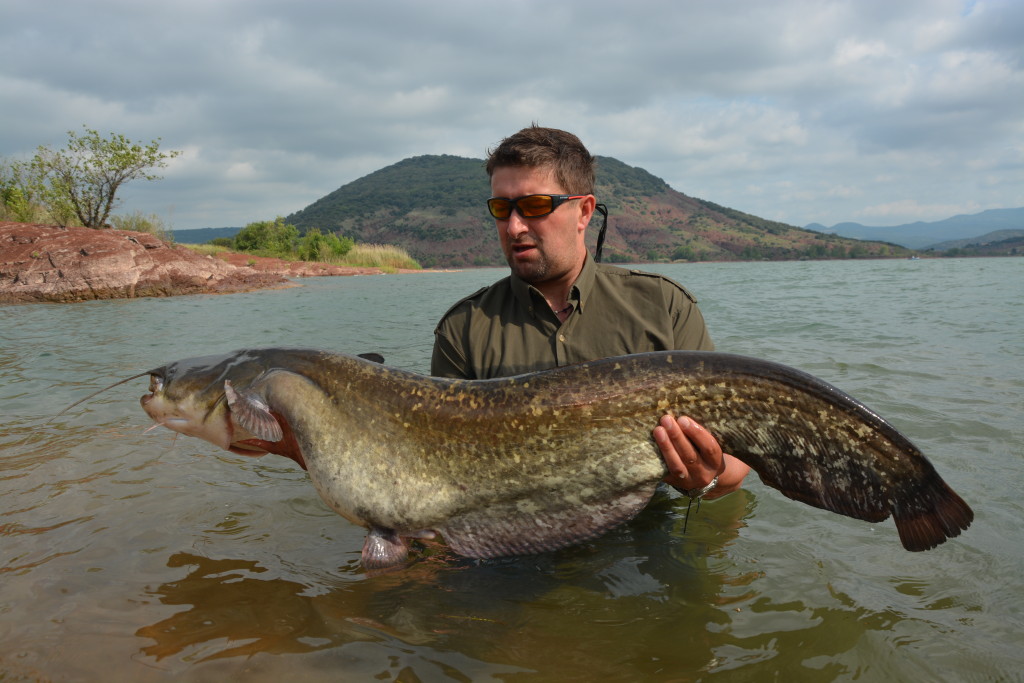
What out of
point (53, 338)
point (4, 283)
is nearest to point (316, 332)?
point (53, 338)

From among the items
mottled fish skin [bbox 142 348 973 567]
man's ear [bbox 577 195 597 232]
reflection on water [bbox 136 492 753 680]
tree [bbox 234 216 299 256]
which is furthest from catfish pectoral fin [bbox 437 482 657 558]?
tree [bbox 234 216 299 256]

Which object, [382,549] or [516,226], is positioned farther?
[516,226]

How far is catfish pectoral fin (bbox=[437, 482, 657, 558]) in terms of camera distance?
258 centimetres

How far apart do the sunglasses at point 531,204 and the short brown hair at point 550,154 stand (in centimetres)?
14

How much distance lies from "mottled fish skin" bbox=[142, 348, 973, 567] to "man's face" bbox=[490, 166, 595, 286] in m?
0.93

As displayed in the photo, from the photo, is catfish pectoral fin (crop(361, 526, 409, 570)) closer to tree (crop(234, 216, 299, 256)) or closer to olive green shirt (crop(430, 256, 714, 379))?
olive green shirt (crop(430, 256, 714, 379))

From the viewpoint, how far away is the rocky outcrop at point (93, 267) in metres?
22.7

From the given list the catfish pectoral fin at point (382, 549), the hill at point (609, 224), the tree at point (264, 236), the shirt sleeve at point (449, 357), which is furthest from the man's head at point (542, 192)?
the hill at point (609, 224)

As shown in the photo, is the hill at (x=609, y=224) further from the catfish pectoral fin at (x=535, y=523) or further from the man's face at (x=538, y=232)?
the catfish pectoral fin at (x=535, y=523)

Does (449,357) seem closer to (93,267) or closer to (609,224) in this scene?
(93,267)

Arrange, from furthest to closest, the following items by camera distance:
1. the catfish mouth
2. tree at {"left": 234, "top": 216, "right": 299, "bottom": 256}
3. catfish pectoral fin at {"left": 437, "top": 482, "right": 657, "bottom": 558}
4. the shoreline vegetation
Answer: tree at {"left": 234, "top": 216, "right": 299, "bottom": 256} → the shoreline vegetation → the catfish mouth → catfish pectoral fin at {"left": 437, "top": 482, "right": 657, "bottom": 558}

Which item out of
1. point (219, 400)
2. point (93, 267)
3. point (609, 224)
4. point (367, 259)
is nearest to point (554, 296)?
point (219, 400)

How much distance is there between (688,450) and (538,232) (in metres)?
1.46

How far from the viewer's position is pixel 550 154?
324 cm
